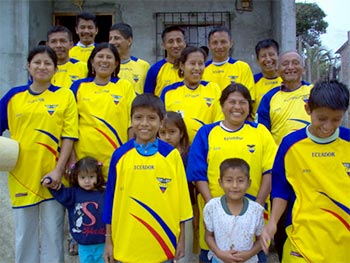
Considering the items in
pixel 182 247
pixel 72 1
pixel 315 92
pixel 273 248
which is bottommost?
pixel 273 248

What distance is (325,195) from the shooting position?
109 inches

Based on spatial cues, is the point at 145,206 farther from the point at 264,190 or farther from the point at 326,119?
the point at 326,119

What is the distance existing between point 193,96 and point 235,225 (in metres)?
1.53

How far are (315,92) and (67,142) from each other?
203cm

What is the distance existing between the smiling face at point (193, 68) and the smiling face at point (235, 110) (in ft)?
2.79

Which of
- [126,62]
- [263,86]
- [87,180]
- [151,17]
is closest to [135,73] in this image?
[126,62]

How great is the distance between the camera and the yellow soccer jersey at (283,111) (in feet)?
13.7

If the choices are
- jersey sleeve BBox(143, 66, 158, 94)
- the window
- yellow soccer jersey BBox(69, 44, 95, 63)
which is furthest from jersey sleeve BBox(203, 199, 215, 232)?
the window

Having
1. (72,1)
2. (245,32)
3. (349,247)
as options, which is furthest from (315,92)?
(72,1)

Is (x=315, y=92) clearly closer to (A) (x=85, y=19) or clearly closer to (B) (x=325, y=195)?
(B) (x=325, y=195)

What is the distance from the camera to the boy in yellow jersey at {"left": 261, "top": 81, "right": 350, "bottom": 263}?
2736 mm

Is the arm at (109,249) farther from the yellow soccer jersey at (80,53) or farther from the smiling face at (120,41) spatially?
the yellow soccer jersey at (80,53)

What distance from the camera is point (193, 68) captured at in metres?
4.32

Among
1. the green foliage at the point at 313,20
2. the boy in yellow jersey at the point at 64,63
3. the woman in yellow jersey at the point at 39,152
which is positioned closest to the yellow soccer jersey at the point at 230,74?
the boy in yellow jersey at the point at 64,63
